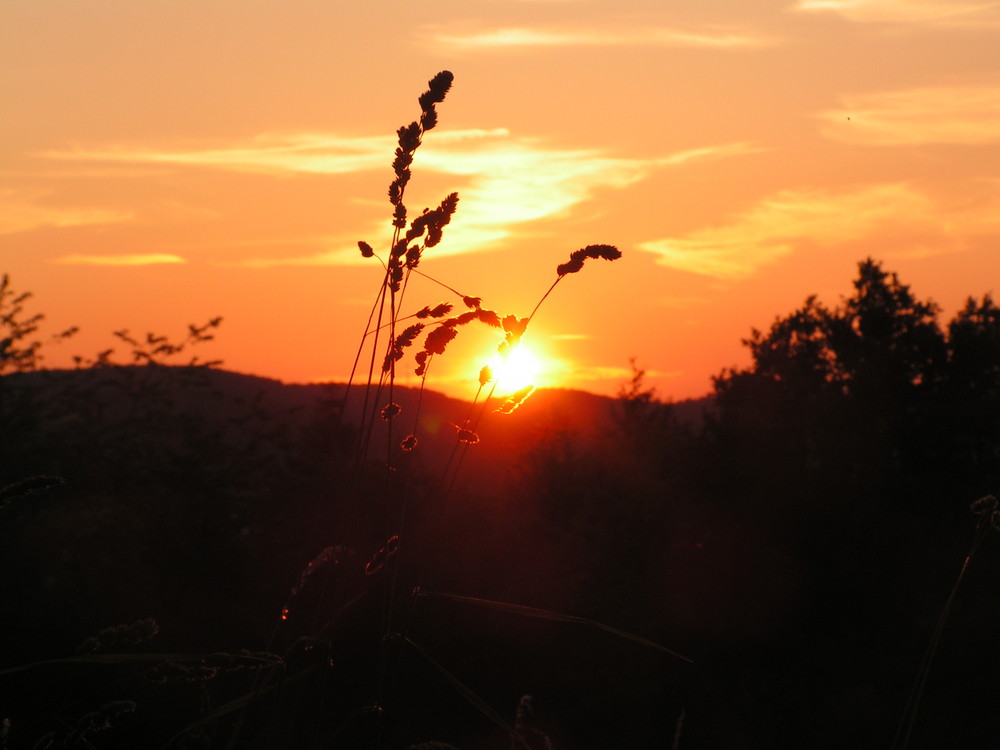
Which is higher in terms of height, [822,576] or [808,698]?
[822,576]

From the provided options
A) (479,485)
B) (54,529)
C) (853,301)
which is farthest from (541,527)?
(853,301)

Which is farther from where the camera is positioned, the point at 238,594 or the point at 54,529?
the point at 54,529

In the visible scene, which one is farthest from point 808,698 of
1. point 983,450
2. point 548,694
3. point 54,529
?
point 983,450

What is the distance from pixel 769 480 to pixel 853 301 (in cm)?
1475

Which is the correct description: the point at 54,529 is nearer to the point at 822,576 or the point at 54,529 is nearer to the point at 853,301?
the point at 822,576

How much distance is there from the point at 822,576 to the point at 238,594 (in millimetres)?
4643

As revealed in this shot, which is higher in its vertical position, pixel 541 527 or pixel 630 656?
pixel 541 527

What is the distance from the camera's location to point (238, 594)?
289 inches

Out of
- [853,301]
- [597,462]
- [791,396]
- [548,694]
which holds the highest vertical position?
[853,301]

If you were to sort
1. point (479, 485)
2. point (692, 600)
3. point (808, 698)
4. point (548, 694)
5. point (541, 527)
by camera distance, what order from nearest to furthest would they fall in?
point (548, 694)
point (808, 698)
point (692, 600)
point (541, 527)
point (479, 485)

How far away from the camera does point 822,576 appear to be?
8125 mm

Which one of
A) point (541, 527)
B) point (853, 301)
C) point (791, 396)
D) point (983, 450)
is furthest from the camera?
point (853, 301)

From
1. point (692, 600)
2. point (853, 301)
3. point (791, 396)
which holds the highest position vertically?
point (853, 301)

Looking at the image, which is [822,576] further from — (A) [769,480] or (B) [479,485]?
(B) [479,485]
